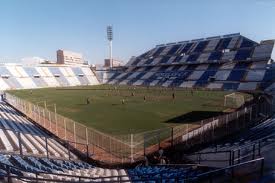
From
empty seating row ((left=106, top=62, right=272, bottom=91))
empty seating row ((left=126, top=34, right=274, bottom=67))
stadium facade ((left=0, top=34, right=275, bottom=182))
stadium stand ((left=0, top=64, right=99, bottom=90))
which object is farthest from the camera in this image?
stadium stand ((left=0, top=64, right=99, bottom=90))

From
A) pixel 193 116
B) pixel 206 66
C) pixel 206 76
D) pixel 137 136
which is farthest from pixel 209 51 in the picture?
pixel 137 136

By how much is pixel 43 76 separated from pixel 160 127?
196ft

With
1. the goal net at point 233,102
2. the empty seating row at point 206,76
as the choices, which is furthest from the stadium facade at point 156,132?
the goal net at point 233,102

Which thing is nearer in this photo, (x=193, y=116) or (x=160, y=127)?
(x=160, y=127)

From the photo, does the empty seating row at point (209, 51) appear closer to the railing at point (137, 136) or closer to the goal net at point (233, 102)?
the goal net at point (233, 102)

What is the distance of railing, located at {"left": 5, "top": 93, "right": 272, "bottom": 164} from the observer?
49.6 ft

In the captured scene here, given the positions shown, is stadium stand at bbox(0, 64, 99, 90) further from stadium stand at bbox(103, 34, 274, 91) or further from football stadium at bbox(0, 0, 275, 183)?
stadium stand at bbox(103, 34, 274, 91)

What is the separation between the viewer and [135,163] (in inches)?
557

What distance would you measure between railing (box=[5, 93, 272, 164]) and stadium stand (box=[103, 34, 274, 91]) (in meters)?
31.4

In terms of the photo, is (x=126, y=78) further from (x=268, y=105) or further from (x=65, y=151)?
(x=65, y=151)

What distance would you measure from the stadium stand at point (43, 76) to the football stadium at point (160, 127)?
29 centimetres

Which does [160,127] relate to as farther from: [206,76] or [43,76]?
[43,76]

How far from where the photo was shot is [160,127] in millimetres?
21656

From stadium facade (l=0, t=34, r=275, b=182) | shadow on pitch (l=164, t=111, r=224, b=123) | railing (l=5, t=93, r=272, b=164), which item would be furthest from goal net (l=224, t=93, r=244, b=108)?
railing (l=5, t=93, r=272, b=164)
